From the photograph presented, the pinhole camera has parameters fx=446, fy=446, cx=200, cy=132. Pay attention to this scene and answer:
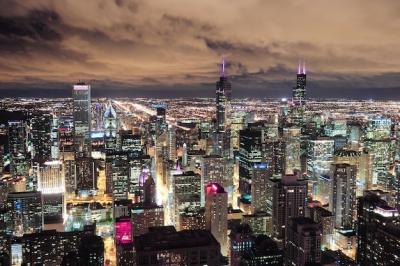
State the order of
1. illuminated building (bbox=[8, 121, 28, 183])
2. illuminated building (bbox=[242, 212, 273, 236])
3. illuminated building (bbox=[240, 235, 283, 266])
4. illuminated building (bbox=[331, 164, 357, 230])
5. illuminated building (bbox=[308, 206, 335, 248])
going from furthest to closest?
illuminated building (bbox=[8, 121, 28, 183]), illuminated building (bbox=[331, 164, 357, 230]), illuminated building (bbox=[242, 212, 273, 236]), illuminated building (bbox=[308, 206, 335, 248]), illuminated building (bbox=[240, 235, 283, 266])

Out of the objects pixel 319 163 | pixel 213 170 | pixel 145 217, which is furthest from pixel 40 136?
pixel 319 163

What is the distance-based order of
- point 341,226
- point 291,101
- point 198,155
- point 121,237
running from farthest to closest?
point 291,101 → point 198,155 → point 341,226 → point 121,237

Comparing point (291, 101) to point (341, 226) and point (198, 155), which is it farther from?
point (341, 226)

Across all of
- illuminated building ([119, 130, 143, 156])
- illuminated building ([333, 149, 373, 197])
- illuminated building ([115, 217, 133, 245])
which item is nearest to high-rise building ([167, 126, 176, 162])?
illuminated building ([119, 130, 143, 156])

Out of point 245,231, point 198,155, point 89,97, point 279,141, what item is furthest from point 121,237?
point 89,97

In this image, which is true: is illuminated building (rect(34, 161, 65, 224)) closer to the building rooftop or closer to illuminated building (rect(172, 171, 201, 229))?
illuminated building (rect(172, 171, 201, 229))

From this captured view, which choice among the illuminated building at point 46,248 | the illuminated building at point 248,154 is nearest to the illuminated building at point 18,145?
the illuminated building at point 46,248
